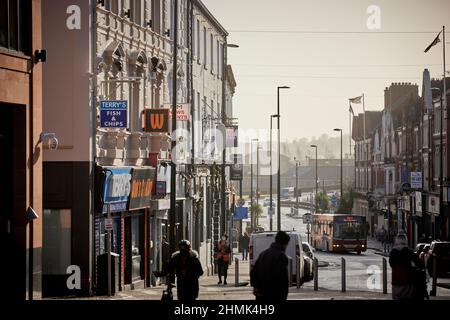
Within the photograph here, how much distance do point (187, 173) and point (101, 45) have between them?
16224mm

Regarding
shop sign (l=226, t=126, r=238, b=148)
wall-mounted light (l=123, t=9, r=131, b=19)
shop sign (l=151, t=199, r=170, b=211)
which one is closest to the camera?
wall-mounted light (l=123, t=9, r=131, b=19)

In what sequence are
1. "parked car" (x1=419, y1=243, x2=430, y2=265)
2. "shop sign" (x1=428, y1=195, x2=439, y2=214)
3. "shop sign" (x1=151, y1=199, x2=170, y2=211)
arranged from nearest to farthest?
"shop sign" (x1=151, y1=199, x2=170, y2=211)
"parked car" (x1=419, y1=243, x2=430, y2=265)
"shop sign" (x1=428, y1=195, x2=439, y2=214)

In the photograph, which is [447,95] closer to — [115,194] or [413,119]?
[413,119]

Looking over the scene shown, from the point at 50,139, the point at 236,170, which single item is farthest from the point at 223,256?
the point at 236,170

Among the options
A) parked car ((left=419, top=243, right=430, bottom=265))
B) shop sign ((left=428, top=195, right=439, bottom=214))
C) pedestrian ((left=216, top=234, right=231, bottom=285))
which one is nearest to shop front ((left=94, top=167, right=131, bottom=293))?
pedestrian ((left=216, top=234, right=231, bottom=285))

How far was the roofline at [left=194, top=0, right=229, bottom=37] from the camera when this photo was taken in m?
49.1

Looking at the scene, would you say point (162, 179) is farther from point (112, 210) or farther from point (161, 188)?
point (112, 210)

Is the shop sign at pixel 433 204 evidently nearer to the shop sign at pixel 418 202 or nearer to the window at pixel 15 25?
the shop sign at pixel 418 202

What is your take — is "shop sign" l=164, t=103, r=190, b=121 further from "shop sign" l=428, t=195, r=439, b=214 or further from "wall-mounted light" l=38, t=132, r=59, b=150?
"shop sign" l=428, t=195, r=439, b=214

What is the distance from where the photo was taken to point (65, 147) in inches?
1133

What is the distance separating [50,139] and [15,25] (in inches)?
173

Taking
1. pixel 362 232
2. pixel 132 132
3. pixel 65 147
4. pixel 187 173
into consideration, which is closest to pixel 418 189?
pixel 362 232

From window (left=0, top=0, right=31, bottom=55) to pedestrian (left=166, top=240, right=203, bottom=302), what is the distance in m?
7.10

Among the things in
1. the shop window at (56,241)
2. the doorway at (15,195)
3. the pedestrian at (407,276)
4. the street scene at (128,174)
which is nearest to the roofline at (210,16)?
the street scene at (128,174)
